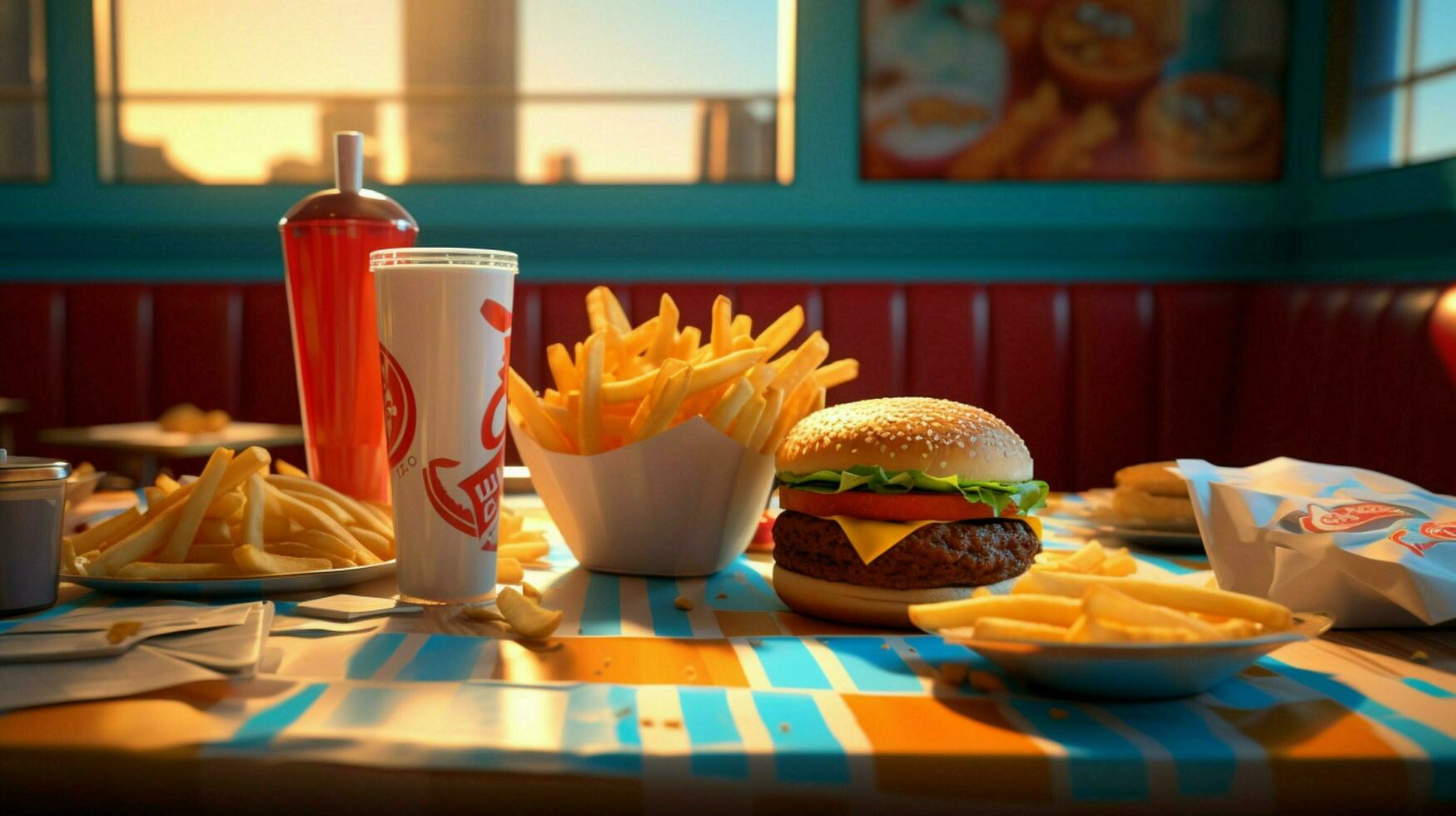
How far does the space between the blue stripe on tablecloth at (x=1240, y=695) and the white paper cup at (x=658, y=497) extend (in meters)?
0.57

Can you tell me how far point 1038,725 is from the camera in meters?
0.73

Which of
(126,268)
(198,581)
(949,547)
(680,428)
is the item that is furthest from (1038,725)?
(126,268)

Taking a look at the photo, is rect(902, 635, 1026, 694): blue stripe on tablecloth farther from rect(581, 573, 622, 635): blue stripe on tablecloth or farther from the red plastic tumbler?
the red plastic tumbler

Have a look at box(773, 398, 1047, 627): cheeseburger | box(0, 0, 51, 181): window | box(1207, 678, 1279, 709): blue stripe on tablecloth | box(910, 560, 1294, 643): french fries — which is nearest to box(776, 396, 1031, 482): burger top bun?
box(773, 398, 1047, 627): cheeseburger

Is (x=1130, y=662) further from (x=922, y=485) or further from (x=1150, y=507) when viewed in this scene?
(x=1150, y=507)

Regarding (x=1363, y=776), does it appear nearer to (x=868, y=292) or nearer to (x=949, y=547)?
(x=949, y=547)

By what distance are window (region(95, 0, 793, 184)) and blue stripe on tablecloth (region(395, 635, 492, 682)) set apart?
343 cm

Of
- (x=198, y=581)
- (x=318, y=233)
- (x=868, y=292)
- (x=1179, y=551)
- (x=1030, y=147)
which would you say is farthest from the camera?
(x=1030, y=147)

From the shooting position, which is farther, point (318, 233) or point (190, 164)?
point (190, 164)

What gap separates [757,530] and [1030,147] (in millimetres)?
3007

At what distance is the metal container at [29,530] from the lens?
96cm

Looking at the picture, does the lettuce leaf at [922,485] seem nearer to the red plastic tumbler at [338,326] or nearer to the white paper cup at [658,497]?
the white paper cup at [658,497]

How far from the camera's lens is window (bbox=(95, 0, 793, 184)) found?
4.23 metres

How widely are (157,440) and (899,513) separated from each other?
2.19m
